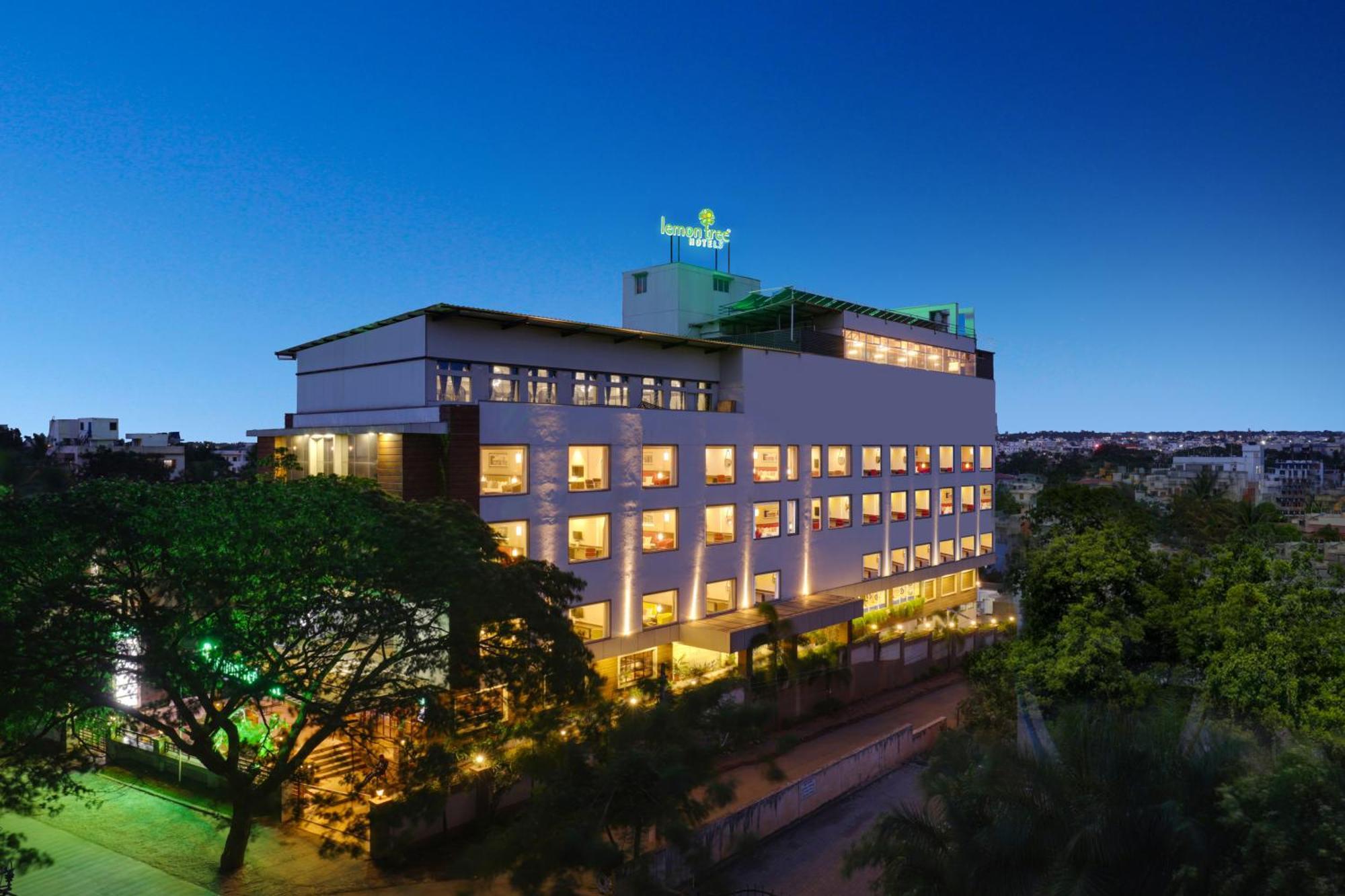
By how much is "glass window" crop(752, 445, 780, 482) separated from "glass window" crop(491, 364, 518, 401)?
37.3 ft

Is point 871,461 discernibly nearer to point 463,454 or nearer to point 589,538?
point 589,538

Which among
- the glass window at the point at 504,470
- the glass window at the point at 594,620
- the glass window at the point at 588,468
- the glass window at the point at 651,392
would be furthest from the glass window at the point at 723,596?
the glass window at the point at 504,470

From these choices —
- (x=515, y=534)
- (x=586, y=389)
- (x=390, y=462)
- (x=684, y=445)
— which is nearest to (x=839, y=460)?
(x=684, y=445)

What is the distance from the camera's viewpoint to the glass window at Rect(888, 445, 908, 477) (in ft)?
146

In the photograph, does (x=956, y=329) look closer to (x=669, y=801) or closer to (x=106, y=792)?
(x=669, y=801)

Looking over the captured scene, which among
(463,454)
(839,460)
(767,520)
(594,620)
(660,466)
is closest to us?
(463,454)

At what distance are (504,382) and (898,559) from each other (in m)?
25.1

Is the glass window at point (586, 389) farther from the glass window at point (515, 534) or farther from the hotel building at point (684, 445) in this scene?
the glass window at point (515, 534)

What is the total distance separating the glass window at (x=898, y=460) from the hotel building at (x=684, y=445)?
0.13 metres

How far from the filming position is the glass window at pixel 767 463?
3741 cm

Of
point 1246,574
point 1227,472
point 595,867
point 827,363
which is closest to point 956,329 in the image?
point 827,363

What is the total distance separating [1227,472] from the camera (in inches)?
6614

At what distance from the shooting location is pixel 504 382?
31.5 metres

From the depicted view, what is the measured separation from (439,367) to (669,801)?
1899 centimetres
